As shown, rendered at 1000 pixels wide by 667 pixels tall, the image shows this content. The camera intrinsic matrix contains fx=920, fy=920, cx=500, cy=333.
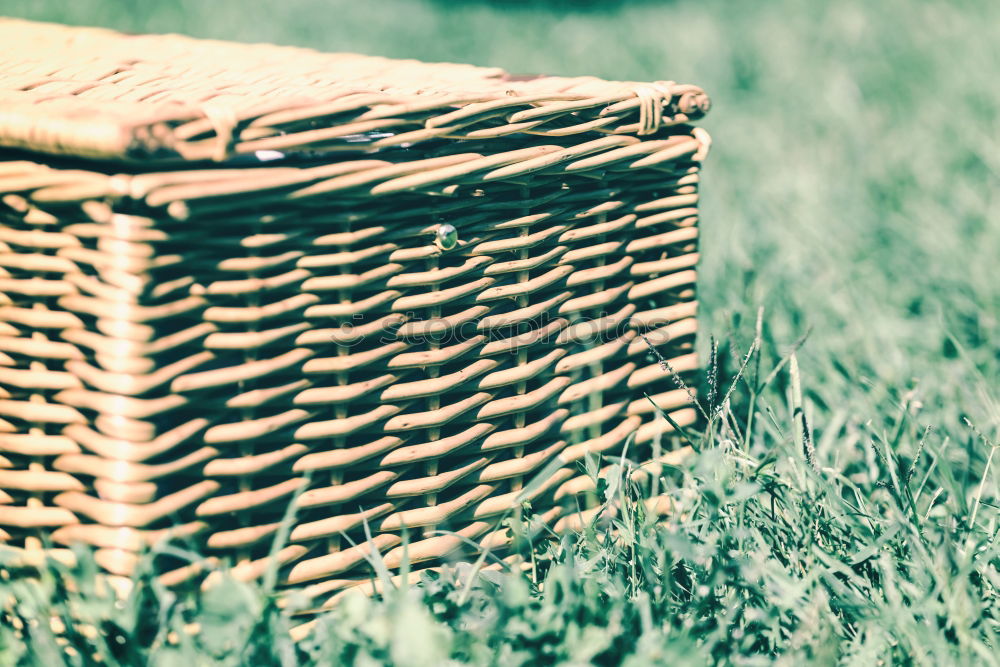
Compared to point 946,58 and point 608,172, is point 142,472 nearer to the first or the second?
point 608,172

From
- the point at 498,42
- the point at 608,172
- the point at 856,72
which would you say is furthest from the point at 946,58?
the point at 608,172

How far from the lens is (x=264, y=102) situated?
88 centimetres

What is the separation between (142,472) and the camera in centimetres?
86

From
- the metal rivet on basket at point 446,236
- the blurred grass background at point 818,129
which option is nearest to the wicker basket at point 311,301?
the metal rivet on basket at point 446,236

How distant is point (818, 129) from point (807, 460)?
7.17ft

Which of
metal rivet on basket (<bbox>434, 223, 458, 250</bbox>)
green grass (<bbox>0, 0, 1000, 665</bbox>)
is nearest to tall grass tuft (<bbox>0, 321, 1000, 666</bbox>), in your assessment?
green grass (<bbox>0, 0, 1000, 665</bbox>)

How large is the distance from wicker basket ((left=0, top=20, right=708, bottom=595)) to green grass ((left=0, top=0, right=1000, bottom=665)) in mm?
101

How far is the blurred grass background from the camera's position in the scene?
5.57 feet

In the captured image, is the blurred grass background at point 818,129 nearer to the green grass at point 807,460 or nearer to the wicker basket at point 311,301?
the green grass at point 807,460

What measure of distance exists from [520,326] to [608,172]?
0.22 m

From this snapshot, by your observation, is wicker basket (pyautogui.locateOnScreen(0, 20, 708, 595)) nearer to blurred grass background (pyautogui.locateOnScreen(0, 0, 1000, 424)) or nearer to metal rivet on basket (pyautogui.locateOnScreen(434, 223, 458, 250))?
metal rivet on basket (pyautogui.locateOnScreen(434, 223, 458, 250))

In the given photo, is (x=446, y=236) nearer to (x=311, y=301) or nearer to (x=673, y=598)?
(x=311, y=301)

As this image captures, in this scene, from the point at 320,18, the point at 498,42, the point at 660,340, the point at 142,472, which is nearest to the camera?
the point at 142,472

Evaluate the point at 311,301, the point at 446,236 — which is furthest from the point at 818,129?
the point at 311,301
